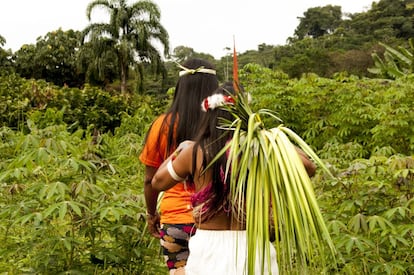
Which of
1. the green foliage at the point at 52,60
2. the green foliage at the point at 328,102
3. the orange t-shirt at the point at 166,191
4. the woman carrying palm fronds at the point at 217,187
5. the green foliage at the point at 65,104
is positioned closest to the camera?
the woman carrying palm fronds at the point at 217,187

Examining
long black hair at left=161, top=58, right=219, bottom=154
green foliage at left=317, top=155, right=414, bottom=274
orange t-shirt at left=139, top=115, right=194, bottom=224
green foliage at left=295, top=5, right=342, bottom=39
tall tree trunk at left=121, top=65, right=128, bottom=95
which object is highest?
green foliage at left=295, top=5, right=342, bottom=39

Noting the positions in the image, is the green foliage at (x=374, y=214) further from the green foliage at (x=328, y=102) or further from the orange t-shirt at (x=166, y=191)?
the green foliage at (x=328, y=102)

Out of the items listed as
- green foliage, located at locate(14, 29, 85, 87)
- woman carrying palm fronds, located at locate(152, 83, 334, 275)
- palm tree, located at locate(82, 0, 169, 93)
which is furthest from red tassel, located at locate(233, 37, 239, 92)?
green foliage, located at locate(14, 29, 85, 87)

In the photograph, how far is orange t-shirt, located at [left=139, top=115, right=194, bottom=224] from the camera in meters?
1.97

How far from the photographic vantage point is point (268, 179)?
1438 millimetres

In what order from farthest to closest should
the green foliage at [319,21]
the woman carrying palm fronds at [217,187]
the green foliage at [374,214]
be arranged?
Answer: the green foliage at [319,21] < the green foliage at [374,214] < the woman carrying palm fronds at [217,187]

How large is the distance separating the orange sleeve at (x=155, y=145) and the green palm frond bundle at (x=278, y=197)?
586mm

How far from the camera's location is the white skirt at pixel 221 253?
1.64m

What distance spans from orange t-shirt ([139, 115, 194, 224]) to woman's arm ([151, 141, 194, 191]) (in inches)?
8.6

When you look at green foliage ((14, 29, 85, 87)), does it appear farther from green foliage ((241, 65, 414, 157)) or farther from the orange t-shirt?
the orange t-shirt

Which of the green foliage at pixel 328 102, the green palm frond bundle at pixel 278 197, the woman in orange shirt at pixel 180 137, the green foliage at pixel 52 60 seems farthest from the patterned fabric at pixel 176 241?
the green foliage at pixel 52 60

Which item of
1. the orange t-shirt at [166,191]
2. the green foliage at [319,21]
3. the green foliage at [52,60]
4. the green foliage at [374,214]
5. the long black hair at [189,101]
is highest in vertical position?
the green foliage at [319,21]

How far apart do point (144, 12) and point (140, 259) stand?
2012cm

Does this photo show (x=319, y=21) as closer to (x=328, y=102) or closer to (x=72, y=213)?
(x=328, y=102)
